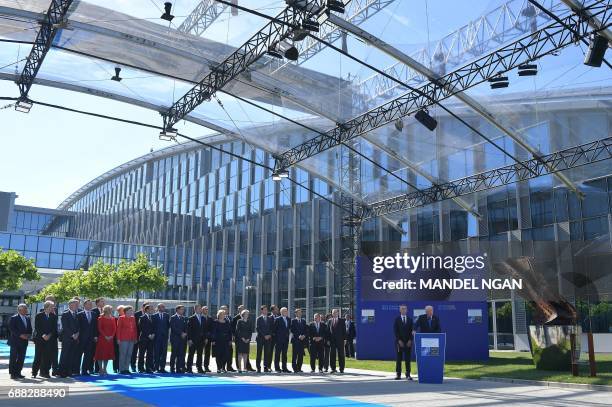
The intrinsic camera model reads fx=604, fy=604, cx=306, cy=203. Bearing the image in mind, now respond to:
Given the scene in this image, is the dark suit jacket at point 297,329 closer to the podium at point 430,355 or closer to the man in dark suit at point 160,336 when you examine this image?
the man in dark suit at point 160,336

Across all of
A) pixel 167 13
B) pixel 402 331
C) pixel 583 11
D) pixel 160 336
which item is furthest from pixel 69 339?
pixel 583 11

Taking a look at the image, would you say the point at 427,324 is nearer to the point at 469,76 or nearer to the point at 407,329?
the point at 407,329

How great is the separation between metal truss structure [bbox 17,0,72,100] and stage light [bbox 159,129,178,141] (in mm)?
4403

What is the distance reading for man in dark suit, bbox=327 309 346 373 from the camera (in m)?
15.7

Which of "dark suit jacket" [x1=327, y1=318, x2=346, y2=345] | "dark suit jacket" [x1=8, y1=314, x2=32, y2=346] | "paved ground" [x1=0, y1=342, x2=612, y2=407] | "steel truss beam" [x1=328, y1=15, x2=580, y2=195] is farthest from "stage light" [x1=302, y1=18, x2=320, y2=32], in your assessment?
"dark suit jacket" [x1=8, y1=314, x2=32, y2=346]

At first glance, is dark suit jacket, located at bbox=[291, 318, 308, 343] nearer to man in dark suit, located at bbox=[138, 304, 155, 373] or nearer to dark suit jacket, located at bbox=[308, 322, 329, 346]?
dark suit jacket, located at bbox=[308, 322, 329, 346]

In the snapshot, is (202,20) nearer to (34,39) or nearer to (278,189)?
(34,39)

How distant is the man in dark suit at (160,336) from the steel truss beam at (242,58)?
22.7 feet

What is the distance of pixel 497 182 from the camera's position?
23.5 meters

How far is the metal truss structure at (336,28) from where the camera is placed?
16562 mm

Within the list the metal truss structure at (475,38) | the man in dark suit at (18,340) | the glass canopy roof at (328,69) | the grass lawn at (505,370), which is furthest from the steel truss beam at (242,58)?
the grass lawn at (505,370)

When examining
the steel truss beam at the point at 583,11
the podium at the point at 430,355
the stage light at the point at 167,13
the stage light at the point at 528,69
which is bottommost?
the podium at the point at 430,355

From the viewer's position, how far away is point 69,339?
12.7 m

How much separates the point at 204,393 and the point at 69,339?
4.07m
